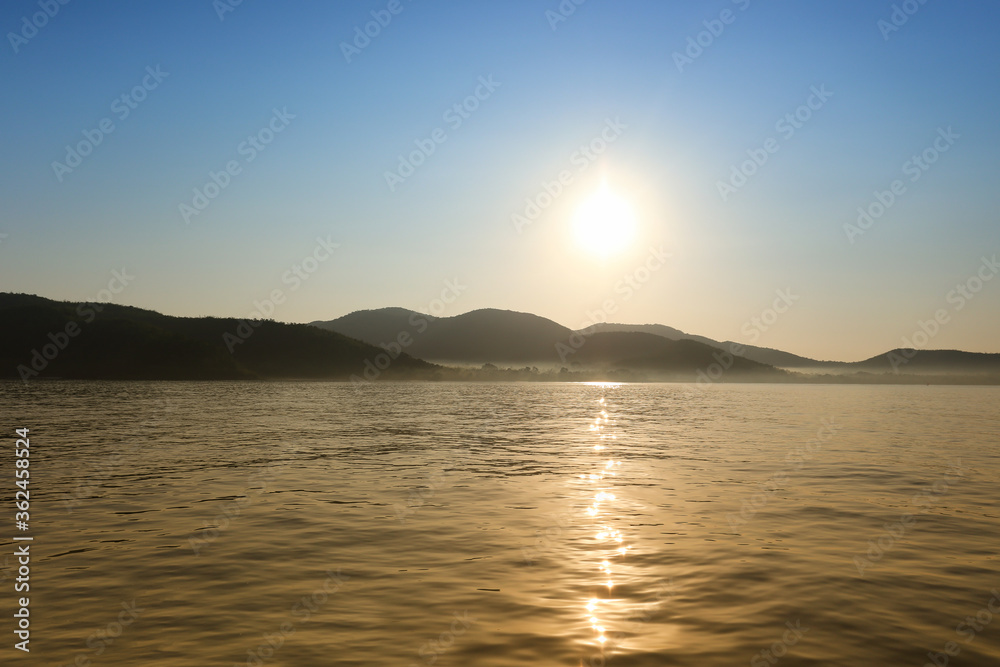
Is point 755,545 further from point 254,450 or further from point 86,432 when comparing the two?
point 86,432

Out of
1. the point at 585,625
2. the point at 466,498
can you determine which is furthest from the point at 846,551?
the point at 466,498

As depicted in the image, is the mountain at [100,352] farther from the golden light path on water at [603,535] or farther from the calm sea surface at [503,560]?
the golden light path on water at [603,535]

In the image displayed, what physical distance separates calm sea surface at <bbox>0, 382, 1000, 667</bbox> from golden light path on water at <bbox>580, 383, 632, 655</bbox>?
8 cm

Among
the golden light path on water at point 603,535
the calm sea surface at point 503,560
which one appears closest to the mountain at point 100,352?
the calm sea surface at point 503,560

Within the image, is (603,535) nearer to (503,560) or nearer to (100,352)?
(503,560)

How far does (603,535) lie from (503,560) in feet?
10.3

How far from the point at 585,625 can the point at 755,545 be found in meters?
6.52

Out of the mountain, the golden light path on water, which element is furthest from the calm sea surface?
the mountain

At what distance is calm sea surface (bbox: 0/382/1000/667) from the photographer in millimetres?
9203

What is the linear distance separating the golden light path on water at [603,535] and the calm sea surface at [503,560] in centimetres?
8

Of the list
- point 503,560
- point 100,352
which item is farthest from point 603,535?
point 100,352

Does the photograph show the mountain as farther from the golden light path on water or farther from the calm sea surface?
the golden light path on water

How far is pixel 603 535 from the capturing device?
1557 cm

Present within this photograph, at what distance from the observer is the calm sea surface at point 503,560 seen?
9.20 m
